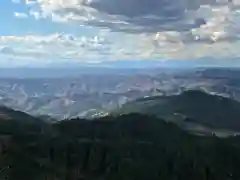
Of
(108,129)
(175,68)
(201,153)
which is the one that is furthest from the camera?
(108,129)

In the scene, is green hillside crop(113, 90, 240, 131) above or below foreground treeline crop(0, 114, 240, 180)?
above

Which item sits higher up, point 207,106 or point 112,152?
point 207,106

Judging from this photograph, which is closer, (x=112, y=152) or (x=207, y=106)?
(x=112, y=152)

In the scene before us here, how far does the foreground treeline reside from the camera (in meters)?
40.1

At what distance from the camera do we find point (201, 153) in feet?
158

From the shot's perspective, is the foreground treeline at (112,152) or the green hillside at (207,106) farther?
the green hillside at (207,106)

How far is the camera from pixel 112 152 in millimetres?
44625

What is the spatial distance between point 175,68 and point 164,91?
487 centimetres

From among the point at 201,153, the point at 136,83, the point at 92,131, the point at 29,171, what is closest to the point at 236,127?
the point at 201,153

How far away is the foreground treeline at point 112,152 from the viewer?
40.1m

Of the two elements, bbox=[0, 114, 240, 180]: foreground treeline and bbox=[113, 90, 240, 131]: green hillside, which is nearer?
bbox=[0, 114, 240, 180]: foreground treeline

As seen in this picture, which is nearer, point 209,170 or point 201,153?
point 209,170

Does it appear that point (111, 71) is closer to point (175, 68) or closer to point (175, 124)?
point (175, 68)

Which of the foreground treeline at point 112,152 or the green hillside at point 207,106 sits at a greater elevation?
the green hillside at point 207,106
